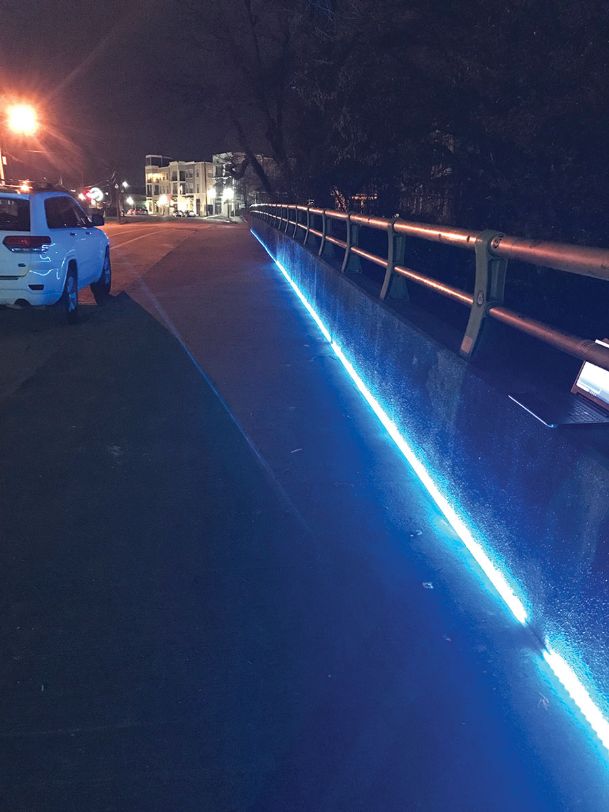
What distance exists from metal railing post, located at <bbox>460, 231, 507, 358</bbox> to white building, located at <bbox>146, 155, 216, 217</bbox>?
13023cm

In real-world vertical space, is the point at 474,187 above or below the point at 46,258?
above

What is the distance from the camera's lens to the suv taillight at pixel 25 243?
8062 millimetres

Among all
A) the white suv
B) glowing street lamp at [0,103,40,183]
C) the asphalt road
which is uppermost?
glowing street lamp at [0,103,40,183]

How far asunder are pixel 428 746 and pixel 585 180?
40.1ft

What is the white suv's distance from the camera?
26.6 ft

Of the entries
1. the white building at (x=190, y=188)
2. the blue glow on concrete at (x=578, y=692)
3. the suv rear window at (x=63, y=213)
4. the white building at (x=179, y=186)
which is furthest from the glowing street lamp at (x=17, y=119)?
the white building at (x=179, y=186)

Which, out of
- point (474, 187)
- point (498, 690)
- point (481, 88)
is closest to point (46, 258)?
point (498, 690)

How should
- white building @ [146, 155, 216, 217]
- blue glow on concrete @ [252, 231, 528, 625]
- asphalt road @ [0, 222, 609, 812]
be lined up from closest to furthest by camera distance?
1. asphalt road @ [0, 222, 609, 812]
2. blue glow on concrete @ [252, 231, 528, 625]
3. white building @ [146, 155, 216, 217]

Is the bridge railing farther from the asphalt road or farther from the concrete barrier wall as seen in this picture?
the asphalt road

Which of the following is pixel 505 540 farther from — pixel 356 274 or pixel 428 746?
pixel 356 274

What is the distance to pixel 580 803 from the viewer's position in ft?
6.59

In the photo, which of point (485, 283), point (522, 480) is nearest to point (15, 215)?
point (485, 283)

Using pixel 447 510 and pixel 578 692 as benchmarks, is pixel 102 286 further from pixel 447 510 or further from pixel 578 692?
pixel 578 692

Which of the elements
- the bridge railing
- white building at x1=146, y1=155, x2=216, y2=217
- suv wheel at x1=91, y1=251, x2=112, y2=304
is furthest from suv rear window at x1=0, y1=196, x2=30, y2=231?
white building at x1=146, y1=155, x2=216, y2=217
